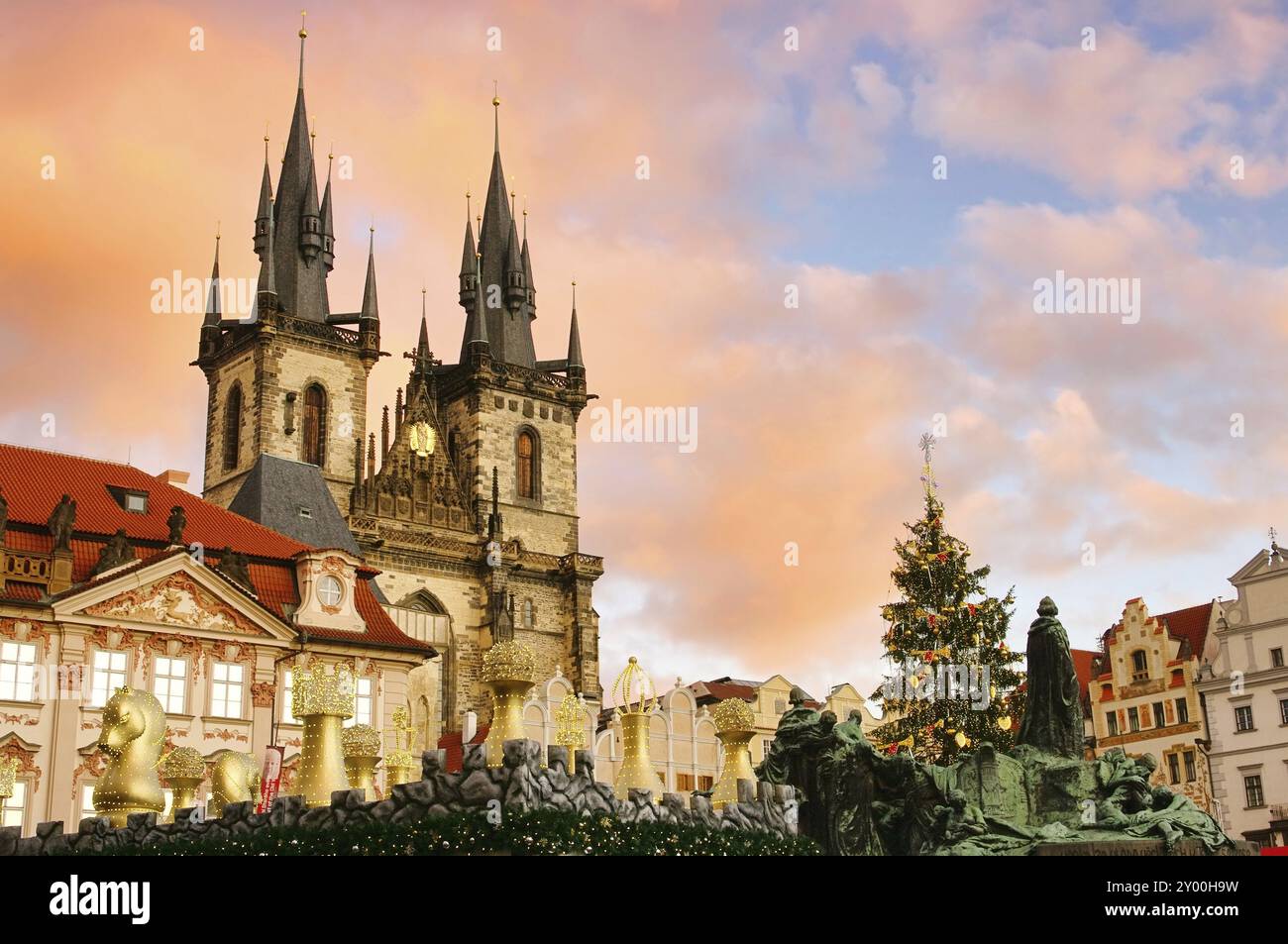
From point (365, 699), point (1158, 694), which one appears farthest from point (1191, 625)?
point (365, 699)

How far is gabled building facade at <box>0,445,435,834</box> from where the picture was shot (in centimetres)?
2912

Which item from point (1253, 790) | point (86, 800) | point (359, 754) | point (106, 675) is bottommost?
point (359, 754)

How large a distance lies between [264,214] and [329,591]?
1464 inches

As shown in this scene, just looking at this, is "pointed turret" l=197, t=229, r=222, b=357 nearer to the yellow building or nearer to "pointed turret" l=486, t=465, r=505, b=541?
"pointed turret" l=486, t=465, r=505, b=541

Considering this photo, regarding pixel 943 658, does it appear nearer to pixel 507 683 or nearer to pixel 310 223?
pixel 507 683

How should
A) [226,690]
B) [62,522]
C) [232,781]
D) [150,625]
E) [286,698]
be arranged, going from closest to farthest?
[232,781]
[150,625]
[62,522]
[226,690]
[286,698]

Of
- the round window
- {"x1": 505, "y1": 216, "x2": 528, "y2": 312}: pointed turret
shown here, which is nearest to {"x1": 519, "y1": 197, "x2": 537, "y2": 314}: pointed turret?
{"x1": 505, "y1": 216, "x2": 528, "y2": 312}: pointed turret

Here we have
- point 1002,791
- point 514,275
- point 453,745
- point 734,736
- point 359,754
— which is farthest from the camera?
point 514,275

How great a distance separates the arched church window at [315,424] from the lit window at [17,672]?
3464 centimetres

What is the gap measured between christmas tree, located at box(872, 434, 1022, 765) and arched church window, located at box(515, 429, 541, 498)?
3787 centimetres

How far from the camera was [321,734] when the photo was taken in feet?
54.1
